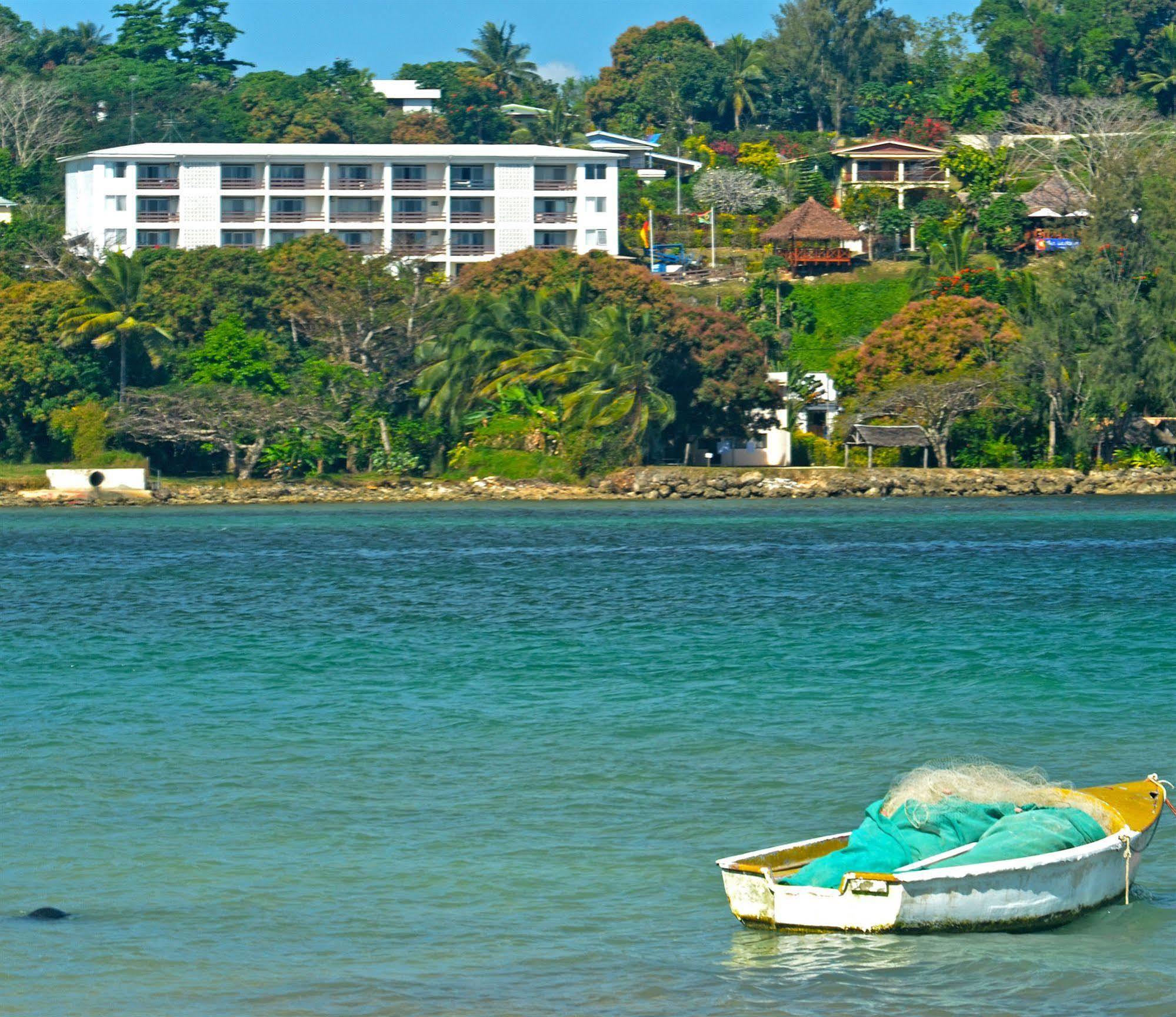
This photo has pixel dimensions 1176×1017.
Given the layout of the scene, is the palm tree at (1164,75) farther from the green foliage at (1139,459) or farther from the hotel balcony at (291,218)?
the hotel balcony at (291,218)

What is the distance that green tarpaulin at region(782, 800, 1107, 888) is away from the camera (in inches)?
521

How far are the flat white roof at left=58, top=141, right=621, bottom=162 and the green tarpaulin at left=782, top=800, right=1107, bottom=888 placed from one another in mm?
89914

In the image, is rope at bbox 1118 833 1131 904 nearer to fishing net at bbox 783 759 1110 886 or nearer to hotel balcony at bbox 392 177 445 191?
fishing net at bbox 783 759 1110 886

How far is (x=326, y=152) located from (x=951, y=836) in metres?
91.8

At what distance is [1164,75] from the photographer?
126625 millimetres

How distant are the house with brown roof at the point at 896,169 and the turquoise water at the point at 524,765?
225 ft

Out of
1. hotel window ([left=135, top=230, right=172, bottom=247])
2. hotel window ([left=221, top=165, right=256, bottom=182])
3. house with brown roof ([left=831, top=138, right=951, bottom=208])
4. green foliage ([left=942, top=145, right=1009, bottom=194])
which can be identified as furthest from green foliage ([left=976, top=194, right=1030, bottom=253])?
hotel window ([left=135, top=230, right=172, bottom=247])

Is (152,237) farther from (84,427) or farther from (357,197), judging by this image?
(84,427)

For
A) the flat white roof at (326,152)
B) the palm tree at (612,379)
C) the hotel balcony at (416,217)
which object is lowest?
the palm tree at (612,379)

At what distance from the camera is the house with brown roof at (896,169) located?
112188mm

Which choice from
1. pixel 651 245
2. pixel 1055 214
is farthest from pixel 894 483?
pixel 1055 214

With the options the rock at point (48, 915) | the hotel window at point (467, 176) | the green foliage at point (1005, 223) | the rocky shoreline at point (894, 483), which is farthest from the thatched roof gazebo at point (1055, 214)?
the rock at point (48, 915)

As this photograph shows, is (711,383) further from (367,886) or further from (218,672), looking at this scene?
(367,886)

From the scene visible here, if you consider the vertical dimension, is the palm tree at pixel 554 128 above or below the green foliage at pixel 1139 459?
above
